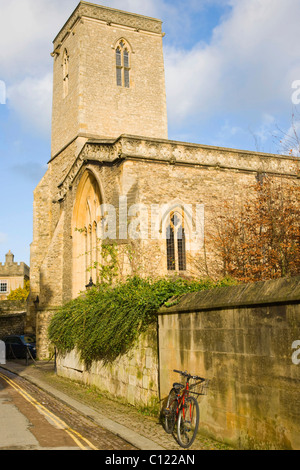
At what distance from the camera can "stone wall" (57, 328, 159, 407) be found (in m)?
8.71

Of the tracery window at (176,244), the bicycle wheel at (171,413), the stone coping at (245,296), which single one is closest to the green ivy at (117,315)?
the stone coping at (245,296)

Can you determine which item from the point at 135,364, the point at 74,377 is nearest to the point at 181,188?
the point at 74,377

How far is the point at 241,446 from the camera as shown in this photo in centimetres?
592

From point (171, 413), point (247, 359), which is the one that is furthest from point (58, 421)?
point (247, 359)

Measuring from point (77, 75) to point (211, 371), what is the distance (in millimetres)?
23236

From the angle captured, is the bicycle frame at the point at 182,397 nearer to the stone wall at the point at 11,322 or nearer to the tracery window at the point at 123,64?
the tracery window at the point at 123,64

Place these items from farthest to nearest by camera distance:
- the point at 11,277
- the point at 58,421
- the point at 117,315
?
the point at 11,277 → the point at 117,315 → the point at 58,421

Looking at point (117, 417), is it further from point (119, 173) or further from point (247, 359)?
point (119, 173)

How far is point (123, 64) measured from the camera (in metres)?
28.1

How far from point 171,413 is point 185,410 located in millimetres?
460

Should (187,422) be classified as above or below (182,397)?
below

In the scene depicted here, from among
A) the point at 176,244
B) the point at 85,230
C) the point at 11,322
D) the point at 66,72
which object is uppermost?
the point at 66,72

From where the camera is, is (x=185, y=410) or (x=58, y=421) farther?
(x=58, y=421)

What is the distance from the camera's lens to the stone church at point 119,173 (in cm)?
1567
